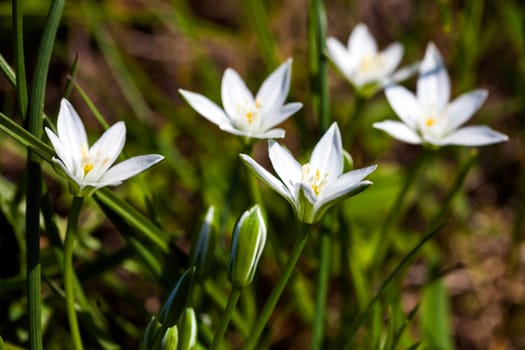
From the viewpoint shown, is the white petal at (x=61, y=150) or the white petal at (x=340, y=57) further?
the white petal at (x=340, y=57)

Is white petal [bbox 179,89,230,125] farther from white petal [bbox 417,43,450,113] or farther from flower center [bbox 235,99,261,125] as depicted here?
white petal [bbox 417,43,450,113]

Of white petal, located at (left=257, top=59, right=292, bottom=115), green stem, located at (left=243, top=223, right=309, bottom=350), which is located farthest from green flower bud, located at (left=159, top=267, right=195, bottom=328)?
white petal, located at (left=257, top=59, right=292, bottom=115)

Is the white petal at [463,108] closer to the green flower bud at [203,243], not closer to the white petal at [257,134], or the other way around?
the white petal at [257,134]

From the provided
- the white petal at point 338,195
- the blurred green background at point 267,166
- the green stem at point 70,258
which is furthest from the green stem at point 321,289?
the green stem at point 70,258

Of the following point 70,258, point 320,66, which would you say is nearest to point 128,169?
point 70,258

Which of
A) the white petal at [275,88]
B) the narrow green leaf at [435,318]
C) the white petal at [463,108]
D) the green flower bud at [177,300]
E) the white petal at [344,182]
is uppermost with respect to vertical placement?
the white petal at [275,88]
